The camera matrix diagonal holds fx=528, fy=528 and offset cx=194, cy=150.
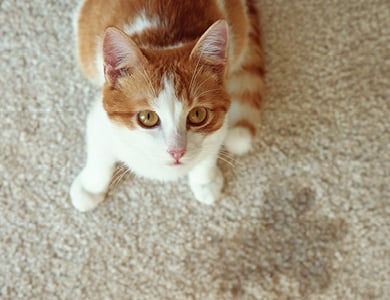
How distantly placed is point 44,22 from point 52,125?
30cm

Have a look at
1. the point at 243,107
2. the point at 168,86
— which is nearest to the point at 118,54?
the point at 168,86

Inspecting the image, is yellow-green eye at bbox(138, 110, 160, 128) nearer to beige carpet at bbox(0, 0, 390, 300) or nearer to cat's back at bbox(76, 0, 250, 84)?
cat's back at bbox(76, 0, 250, 84)

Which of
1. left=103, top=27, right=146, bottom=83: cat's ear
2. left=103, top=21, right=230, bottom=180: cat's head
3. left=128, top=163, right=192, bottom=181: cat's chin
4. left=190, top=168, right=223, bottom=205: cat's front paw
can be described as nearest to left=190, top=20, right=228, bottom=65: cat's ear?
left=103, top=21, right=230, bottom=180: cat's head

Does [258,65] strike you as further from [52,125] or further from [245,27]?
[52,125]

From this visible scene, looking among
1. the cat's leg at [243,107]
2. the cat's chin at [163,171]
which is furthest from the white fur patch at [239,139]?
the cat's chin at [163,171]

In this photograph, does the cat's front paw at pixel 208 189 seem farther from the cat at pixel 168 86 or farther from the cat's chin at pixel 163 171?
the cat's chin at pixel 163 171

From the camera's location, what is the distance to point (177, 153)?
989 mm

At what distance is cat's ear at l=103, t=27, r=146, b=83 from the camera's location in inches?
36.3

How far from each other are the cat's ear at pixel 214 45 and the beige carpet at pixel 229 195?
46 centimetres

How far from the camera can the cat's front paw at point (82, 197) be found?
4.37 feet

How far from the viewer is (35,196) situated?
1.37m

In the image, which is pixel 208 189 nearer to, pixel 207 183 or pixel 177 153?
pixel 207 183

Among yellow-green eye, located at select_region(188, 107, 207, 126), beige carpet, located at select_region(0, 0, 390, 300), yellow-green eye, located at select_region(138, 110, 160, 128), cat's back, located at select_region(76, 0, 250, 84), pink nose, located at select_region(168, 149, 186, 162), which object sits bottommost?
beige carpet, located at select_region(0, 0, 390, 300)

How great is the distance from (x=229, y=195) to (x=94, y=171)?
37 centimetres
